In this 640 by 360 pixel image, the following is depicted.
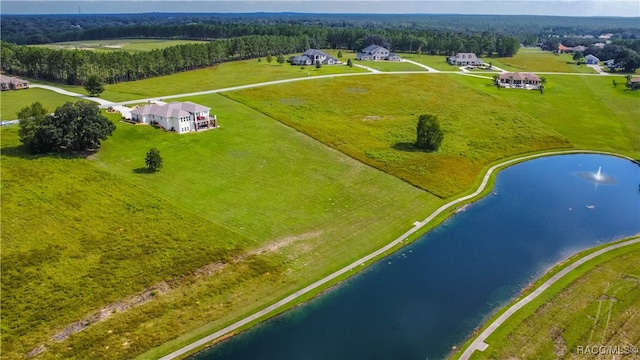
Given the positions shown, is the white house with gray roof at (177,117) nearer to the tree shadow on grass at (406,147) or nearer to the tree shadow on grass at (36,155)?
the tree shadow on grass at (36,155)

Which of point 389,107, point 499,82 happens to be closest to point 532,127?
point 389,107

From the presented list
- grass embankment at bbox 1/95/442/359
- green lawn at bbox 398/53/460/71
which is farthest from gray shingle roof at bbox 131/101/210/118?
green lawn at bbox 398/53/460/71

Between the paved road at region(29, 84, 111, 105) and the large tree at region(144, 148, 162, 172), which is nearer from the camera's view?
the large tree at region(144, 148, 162, 172)

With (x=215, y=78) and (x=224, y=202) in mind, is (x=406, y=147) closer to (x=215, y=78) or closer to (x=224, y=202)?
(x=224, y=202)

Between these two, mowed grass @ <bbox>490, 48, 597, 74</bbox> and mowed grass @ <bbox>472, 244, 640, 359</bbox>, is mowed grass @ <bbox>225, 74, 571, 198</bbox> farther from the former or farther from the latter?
mowed grass @ <bbox>490, 48, 597, 74</bbox>

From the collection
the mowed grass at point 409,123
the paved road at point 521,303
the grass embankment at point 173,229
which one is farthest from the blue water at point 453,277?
the mowed grass at point 409,123

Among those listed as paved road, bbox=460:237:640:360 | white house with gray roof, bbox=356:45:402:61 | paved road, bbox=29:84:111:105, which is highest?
white house with gray roof, bbox=356:45:402:61

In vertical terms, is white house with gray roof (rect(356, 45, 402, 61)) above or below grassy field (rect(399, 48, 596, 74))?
above
